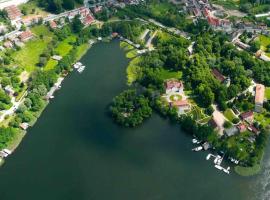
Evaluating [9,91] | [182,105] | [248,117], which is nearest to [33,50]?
[9,91]

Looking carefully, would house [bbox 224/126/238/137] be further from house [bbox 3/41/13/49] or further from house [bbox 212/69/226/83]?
house [bbox 3/41/13/49]

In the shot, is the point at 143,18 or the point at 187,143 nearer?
the point at 187,143

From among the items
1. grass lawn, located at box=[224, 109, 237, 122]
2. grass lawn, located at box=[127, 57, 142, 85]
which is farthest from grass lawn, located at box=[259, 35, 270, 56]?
grass lawn, located at box=[127, 57, 142, 85]

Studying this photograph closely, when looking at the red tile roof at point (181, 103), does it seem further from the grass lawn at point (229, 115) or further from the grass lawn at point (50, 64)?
the grass lawn at point (50, 64)

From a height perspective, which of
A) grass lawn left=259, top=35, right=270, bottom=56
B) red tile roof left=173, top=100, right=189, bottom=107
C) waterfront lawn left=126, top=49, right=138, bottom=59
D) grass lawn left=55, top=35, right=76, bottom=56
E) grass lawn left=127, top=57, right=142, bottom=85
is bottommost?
grass lawn left=55, top=35, right=76, bottom=56

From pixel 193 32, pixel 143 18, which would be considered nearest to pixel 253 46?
pixel 193 32

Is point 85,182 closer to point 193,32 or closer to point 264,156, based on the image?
point 264,156

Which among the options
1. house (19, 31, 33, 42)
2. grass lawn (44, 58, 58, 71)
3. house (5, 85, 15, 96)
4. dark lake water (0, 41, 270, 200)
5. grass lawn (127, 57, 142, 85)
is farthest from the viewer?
house (19, 31, 33, 42)

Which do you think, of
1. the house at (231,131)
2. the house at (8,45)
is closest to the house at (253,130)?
the house at (231,131)
